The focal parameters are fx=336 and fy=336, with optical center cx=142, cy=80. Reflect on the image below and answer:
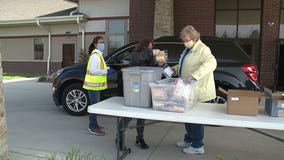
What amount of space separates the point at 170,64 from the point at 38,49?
18.7 m

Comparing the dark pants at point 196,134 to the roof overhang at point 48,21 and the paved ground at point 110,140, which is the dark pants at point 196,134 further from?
the roof overhang at point 48,21

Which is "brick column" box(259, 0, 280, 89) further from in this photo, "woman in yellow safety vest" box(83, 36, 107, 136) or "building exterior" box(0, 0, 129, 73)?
"woman in yellow safety vest" box(83, 36, 107, 136)

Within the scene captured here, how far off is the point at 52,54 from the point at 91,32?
185 inches

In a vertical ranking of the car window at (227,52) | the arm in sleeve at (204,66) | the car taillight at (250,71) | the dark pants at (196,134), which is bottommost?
the dark pants at (196,134)

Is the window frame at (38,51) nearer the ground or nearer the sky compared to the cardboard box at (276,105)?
nearer the sky

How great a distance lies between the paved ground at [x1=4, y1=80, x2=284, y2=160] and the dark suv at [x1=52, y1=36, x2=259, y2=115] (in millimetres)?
473

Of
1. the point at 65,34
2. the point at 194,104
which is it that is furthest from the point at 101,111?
the point at 65,34

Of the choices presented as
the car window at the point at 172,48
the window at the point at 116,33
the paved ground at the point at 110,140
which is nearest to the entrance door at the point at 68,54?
the window at the point at 116,33

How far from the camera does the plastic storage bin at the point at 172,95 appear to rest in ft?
12.9

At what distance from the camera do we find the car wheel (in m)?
7.76

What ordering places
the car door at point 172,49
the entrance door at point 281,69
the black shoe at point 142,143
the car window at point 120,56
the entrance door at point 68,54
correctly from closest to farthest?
the black shoe at point 142,143 → the car door at point 172,49 → the car window at point 120,56 → the entrance door at point 281,69 → the entrance door at point 68,54

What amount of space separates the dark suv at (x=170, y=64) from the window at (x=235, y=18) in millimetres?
6762

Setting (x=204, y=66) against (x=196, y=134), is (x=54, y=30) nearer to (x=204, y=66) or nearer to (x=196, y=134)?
(x=196, y=134)

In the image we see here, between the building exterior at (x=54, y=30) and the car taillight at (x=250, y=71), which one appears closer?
the car taillight at (x=250, y=71)
